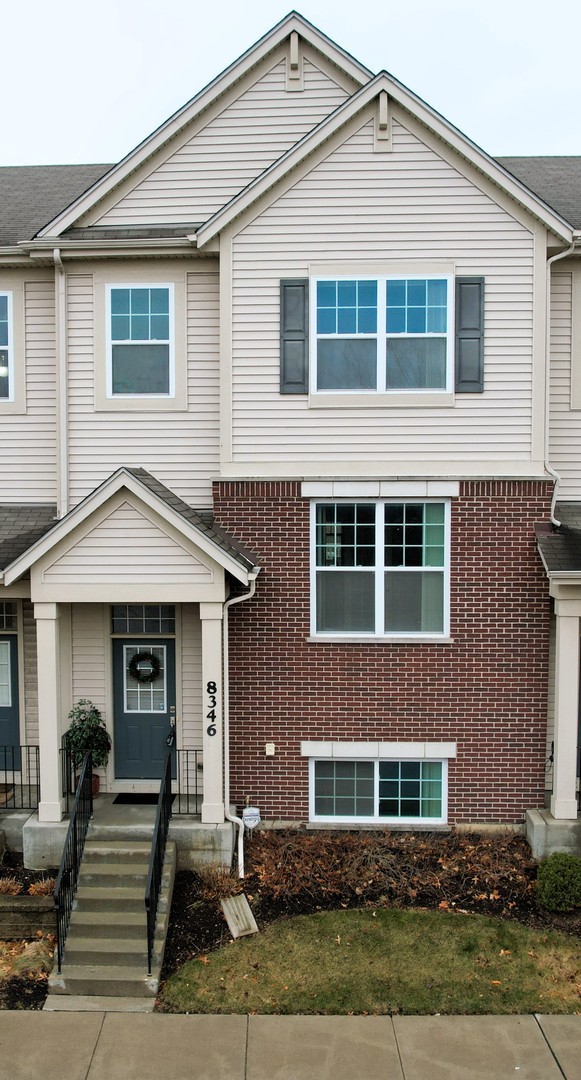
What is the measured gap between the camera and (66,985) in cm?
741

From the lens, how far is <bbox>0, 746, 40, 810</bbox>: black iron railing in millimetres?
10180

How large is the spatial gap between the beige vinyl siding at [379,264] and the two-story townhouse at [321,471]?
0.10 feet

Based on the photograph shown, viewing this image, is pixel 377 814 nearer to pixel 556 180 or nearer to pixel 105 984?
pixel 105 984

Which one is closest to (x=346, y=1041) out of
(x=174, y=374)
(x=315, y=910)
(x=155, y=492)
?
(x=315, y=910)

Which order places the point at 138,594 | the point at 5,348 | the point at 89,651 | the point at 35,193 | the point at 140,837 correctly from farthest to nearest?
the point at 35,193
the point at 5,348
the point at 89,651
the point at 138,594
the point at 140,837

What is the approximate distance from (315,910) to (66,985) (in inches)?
108

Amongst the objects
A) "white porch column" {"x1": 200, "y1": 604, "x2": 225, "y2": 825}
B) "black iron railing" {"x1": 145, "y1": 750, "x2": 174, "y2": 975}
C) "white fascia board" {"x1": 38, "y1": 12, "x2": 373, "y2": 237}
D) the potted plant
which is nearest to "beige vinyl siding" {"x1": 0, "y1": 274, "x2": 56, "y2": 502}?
"white fascia board" {"x1": 38, "y1": 12, "x2": 373, "y2": 237}

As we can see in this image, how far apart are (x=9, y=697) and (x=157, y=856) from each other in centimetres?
386

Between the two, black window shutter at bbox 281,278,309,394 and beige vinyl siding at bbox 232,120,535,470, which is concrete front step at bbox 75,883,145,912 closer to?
beige vinyl siding at bbox 232,120,535,470

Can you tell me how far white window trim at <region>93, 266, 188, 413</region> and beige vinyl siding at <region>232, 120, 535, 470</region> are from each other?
887 millimetres

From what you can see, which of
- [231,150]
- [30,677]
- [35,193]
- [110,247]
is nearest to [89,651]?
[30,677]

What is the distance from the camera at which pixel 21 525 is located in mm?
10477

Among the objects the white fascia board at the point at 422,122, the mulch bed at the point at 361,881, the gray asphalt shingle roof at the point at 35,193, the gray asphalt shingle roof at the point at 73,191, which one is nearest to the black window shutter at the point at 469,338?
the white fascia board at the point at 422,122

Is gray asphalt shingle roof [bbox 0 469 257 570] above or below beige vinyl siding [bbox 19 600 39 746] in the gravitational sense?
above
